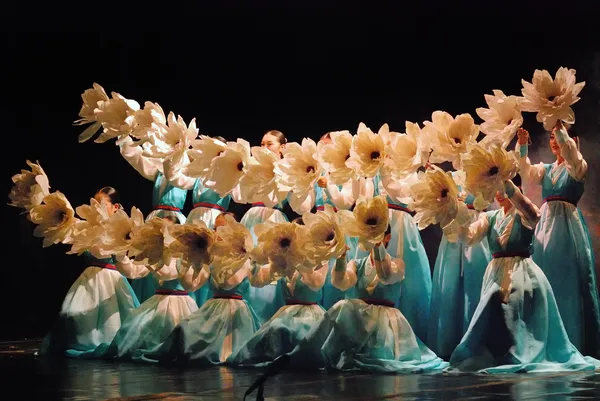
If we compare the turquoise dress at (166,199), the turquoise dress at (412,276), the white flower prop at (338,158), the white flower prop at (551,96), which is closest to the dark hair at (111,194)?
the turquoise dress at (166,199)

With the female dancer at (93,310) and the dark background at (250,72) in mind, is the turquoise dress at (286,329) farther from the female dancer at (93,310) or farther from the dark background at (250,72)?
the dark background at (250,72)

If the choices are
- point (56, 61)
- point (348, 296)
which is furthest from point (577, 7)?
point (56, 61)

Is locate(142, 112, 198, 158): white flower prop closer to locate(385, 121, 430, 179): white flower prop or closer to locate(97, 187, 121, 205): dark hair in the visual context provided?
locate(385, 121, 430, 179): white flower prop

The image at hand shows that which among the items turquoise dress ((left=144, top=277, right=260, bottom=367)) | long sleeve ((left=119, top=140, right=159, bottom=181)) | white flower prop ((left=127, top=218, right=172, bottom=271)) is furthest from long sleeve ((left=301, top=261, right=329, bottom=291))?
long sleeve ((left=119, top=140, right=159, bottom=181))

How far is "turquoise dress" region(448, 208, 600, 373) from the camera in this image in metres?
3.85

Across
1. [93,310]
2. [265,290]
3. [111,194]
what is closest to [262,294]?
[265,290]

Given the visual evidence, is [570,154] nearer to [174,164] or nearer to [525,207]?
[525,207]

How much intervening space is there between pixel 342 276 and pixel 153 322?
1.21m

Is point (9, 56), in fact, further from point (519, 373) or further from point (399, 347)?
point (519, 373)

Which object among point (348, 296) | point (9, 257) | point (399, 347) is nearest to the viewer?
point (399, 347)

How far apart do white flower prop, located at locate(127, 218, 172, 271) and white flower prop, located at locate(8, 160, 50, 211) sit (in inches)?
33.5

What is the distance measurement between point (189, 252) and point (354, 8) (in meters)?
2.63

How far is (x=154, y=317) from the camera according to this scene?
4.67m

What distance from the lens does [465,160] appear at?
2.75m
